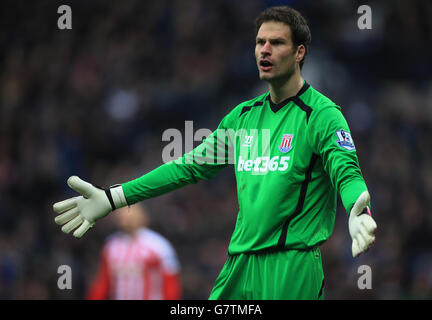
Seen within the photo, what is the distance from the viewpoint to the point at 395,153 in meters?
11.3

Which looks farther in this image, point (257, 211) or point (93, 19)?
point (93, 19)

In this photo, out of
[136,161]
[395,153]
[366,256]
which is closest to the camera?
[366,256]

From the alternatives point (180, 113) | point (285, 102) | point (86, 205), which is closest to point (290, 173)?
point (285, 102)

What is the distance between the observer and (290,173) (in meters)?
4.02

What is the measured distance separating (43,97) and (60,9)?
6.50ft

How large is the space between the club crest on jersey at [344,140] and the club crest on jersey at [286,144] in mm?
291

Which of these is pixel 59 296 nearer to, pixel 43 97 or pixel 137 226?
pixel 137 226

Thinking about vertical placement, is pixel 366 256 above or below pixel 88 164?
below

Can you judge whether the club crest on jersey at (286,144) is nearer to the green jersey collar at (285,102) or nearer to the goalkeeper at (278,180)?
the goalkeeper at (278,180)

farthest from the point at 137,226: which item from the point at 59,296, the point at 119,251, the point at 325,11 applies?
the point at 325,11

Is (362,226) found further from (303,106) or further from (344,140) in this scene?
(303,106)

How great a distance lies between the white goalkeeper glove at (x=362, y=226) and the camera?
A: 135 inches

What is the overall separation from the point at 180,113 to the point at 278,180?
8453 millimetres

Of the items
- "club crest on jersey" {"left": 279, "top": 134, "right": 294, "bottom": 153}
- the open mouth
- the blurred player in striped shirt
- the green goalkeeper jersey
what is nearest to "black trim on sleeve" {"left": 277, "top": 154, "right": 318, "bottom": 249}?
the green goalkeeper jersey
